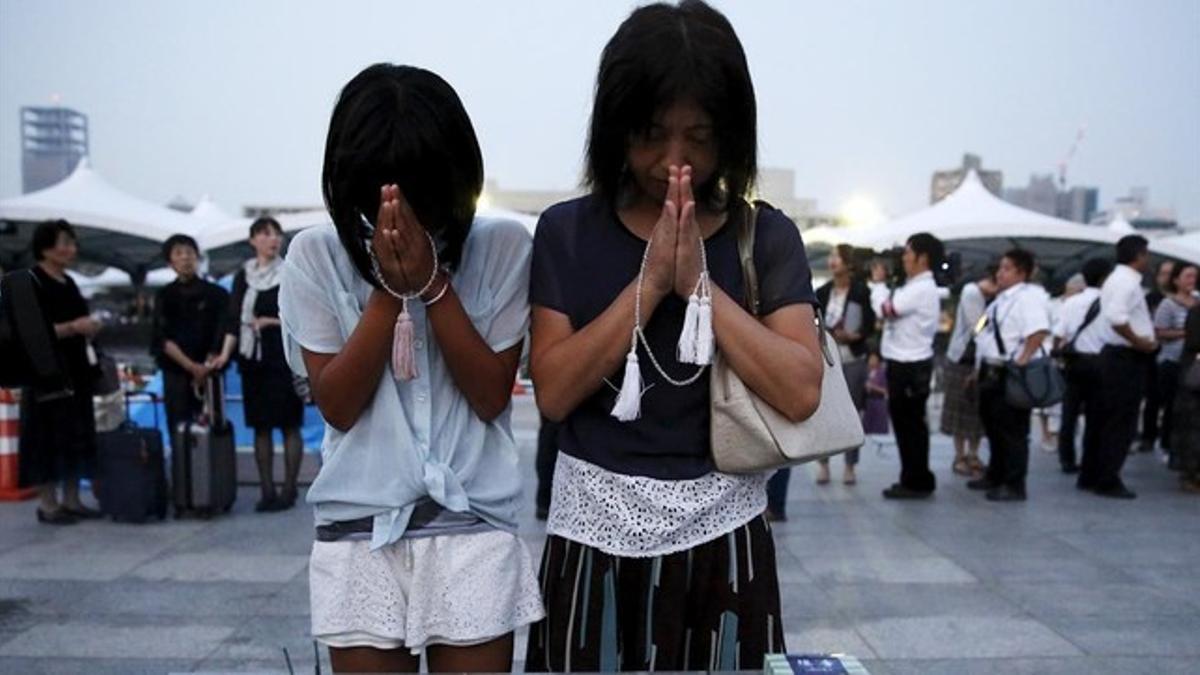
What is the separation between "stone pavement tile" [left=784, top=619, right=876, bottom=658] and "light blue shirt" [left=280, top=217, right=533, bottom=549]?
269cm

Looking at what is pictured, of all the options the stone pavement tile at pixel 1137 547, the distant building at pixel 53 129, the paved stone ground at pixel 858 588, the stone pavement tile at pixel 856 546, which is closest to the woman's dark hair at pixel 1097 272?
the paved stone ground at pixel 858 588

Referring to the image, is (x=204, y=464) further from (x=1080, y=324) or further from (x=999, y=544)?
(x=1080, y=324)

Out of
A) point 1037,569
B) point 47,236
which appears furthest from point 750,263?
point 47,236

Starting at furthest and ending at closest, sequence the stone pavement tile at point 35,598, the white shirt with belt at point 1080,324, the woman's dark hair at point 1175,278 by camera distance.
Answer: the woman's dark hair at point 1175,278, the white shirt with belt at point 1080,324, the stone pavement tile at point 35,598

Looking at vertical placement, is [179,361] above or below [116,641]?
above

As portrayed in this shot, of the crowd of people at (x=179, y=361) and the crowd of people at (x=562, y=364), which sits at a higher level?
the crowd of people at (x=562, y=364)

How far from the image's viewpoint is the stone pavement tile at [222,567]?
532 centimetres

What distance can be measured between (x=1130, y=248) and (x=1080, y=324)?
101 cm

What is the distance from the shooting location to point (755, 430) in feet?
5.77

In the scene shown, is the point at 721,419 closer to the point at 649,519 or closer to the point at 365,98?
the point at 649,519

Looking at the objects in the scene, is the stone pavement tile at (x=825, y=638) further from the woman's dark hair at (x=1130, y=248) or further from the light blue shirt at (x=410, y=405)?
the woman's dark hair at (x=1130, y=248)

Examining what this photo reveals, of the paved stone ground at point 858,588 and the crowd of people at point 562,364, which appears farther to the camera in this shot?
the paved stone ground at point 858,588

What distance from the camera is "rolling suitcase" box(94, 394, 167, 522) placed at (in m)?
6.47

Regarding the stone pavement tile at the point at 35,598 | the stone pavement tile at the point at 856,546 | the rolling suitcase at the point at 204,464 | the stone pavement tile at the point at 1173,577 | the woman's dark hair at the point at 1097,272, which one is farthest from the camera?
the woman's dark hair at the point at 1097,272
